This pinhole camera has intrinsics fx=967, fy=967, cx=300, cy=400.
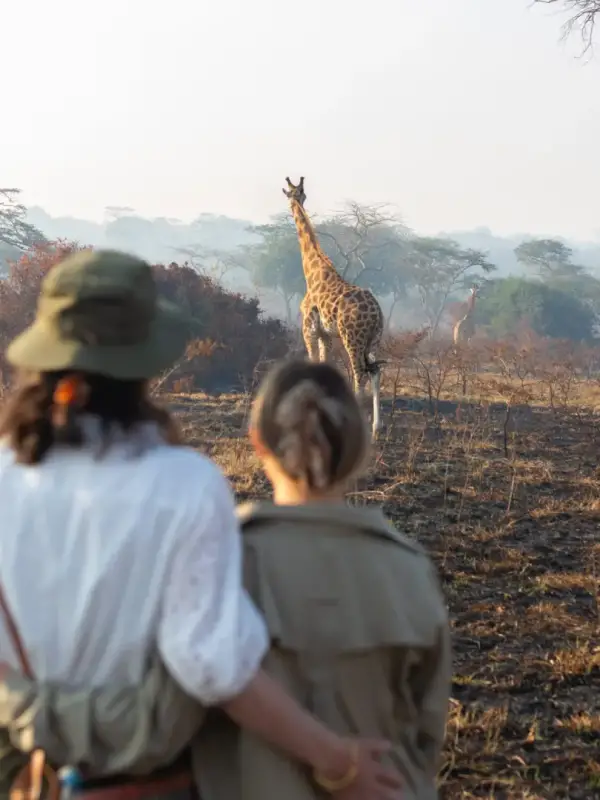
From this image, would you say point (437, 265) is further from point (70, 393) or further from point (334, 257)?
point (70, 393)

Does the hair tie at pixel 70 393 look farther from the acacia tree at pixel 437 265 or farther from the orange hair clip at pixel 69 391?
the acacia tree at pixel 437 265

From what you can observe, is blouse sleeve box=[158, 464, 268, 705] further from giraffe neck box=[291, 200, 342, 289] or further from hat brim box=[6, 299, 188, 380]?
giraffe neck box=[291, 200, 342, 289]

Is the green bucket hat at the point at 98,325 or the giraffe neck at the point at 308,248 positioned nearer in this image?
the green bucket hat at the point at 98,325

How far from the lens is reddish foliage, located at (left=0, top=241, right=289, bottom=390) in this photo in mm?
11945

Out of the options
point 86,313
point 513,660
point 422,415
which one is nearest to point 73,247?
point 422,415

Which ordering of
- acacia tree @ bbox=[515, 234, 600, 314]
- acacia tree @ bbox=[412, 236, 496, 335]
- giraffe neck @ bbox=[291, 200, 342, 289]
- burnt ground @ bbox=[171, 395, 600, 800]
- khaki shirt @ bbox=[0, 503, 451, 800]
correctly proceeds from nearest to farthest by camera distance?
khaki shirt @ bbox=[0, 503, 451, 800] < burnt ground @ bbox=[171, 395, 600, 800] < giraffe neck @ bbox=[291, 200, 342, 289] < acacia tree @ bbox=[412, 236, 496, 335] < acacia tree @ bbox=[515, 234, 600, 314]

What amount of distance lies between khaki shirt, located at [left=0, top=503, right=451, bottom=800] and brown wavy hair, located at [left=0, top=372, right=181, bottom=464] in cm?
23

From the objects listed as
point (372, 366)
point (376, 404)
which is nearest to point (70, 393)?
point (376, 404)

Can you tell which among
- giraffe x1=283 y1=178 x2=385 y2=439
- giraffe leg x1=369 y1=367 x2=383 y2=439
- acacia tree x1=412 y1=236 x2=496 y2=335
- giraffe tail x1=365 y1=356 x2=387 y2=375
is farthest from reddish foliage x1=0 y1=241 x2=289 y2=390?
acacia tree x1=412 y1=236 x2=496 y2=335

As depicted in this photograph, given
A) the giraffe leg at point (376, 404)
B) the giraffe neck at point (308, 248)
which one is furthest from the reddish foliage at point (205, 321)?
the giraffe leg at point (376, 404)

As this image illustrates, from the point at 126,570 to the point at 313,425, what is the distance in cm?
32

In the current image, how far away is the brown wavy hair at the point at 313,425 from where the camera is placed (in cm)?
129

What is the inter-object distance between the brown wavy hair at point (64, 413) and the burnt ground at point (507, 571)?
178 centimetres

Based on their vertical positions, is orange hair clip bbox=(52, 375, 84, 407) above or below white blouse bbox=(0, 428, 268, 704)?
above
